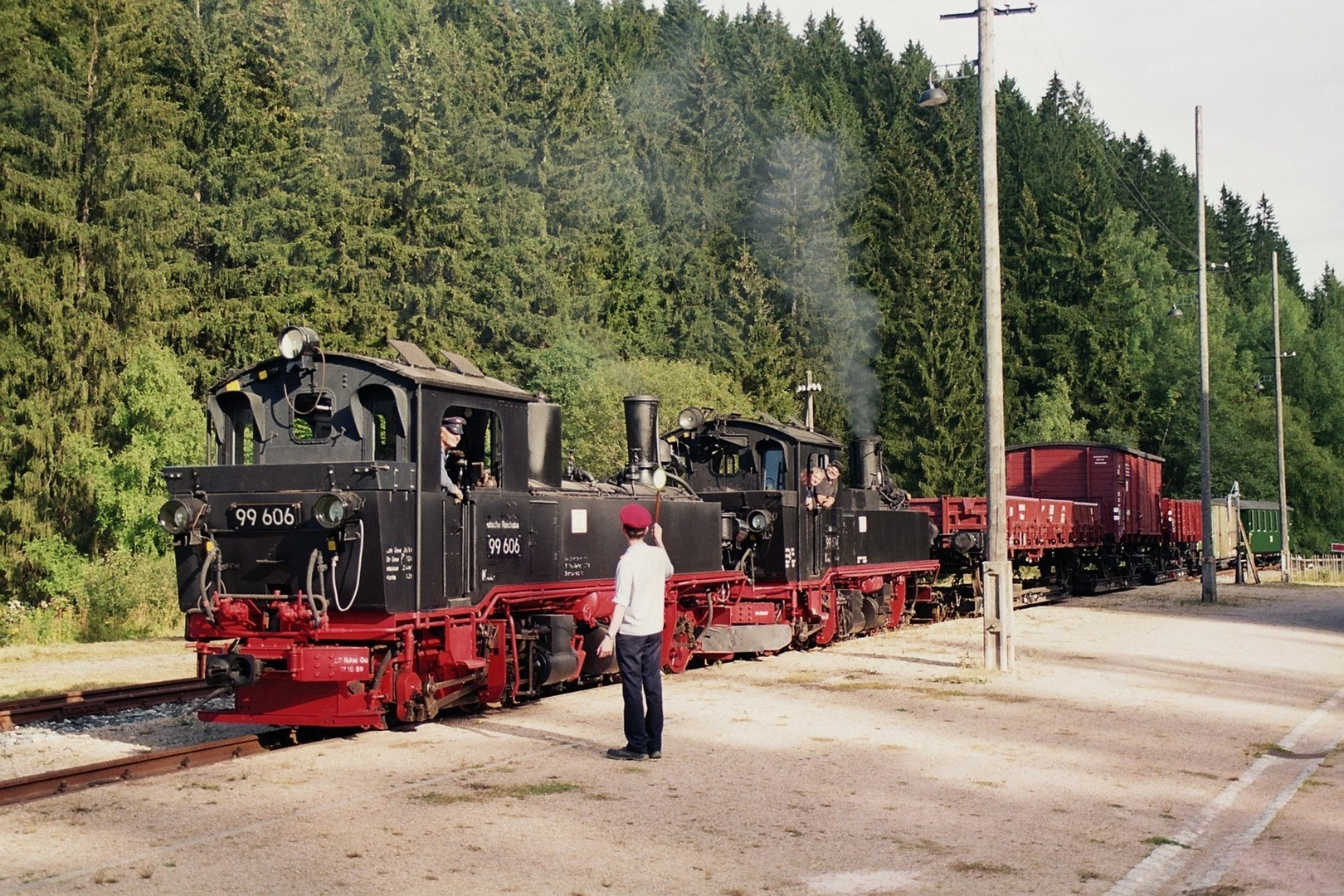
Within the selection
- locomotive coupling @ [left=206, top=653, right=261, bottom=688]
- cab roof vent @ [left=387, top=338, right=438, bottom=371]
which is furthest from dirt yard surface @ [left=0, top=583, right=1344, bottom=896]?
cab roof vent @ [left=387, top=338, right=438, bottom=371]

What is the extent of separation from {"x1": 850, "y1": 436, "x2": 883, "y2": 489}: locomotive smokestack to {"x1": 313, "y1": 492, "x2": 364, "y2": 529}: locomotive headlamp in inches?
510

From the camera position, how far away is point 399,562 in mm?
10273

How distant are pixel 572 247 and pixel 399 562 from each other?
47.9 m

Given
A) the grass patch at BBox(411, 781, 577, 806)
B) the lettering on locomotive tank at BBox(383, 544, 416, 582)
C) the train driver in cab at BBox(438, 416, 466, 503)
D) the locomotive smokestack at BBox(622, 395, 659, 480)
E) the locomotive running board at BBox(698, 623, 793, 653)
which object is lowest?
the grass patch at BBox(411, 781, 577, 806)

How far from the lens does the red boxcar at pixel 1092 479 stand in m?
35.0

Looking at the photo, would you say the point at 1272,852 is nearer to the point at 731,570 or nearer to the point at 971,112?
the point at 731,570

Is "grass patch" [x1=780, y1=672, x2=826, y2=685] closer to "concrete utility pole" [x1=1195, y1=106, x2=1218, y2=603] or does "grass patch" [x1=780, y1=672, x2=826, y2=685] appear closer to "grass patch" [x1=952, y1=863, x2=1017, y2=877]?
"grass patch" [x1=952, y1=863, x2=1017, y2=877]

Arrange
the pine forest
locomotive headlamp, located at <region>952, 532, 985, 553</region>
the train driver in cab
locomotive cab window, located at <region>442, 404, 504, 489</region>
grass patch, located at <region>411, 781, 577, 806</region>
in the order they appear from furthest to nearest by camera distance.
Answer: the pine forest → locomotive headlamp, located at <region>952, 532, 985, 553</region> → locomotive cab window, located at <region>442, 404, 504, 489</region> → the train driver in cab → grass patch, located at <region>411, 781, 577, 806</region>

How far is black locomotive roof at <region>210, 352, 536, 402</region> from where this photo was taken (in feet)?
34.7

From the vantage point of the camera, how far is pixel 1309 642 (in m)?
19.9

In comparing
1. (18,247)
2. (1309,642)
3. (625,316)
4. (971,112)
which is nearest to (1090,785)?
(1309,642)

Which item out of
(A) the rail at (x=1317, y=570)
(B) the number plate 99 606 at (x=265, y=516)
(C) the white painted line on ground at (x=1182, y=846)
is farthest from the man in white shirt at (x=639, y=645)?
(A) the rail at (x=1317, y=570)

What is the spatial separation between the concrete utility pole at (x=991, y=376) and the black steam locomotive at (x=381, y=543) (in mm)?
4884

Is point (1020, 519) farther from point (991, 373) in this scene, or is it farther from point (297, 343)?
point (297, 343)
